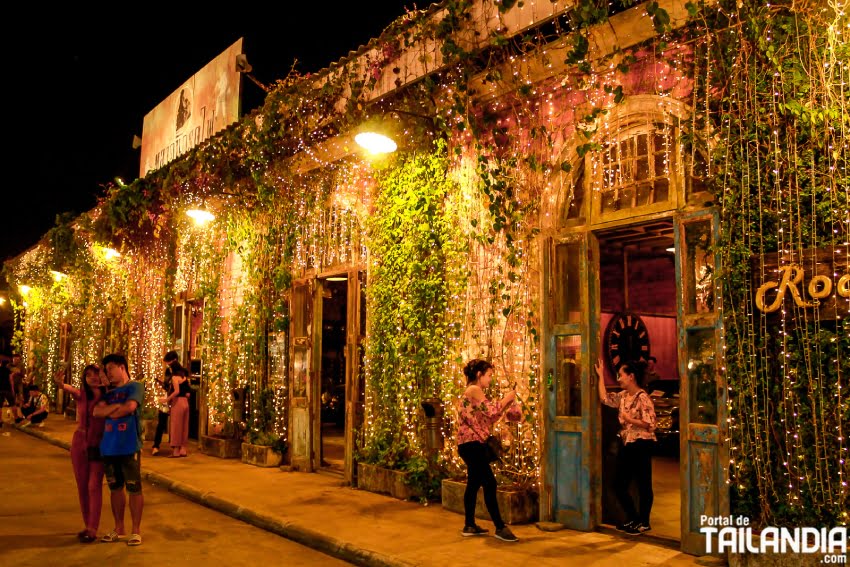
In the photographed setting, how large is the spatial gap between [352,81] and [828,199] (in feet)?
22.8

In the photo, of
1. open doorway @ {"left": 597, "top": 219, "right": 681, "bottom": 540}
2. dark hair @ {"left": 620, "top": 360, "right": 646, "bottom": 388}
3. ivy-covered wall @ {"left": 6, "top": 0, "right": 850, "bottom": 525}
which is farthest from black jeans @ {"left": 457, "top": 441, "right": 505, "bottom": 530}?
dark hair @ {"left": 620, "top": 360, "right": 646, "bottom": 388}

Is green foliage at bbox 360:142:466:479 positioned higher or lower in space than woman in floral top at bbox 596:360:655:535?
higher

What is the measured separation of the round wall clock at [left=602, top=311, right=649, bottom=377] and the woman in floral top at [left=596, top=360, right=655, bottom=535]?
194cm

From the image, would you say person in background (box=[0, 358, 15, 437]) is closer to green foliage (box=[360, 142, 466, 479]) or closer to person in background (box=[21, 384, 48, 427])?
person in background (box=[21, 384, 48, 427])

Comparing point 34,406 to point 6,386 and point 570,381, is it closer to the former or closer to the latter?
point 6,386

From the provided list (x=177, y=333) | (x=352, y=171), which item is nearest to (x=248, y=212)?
(x=352, y=171)

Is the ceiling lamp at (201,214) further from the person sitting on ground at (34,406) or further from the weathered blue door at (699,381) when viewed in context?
the weathered blue door at (699,381)

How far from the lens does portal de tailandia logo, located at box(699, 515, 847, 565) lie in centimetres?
553

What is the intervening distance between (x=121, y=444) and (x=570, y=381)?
4397 millimetres

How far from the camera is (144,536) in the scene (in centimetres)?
753

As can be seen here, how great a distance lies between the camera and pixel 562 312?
26.2ft

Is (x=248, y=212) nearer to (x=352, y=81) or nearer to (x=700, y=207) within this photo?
(x=352, y=81)

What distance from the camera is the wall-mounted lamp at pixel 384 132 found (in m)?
9.36

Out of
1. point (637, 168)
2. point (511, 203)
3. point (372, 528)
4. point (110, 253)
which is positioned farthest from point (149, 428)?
point (637, 168)
